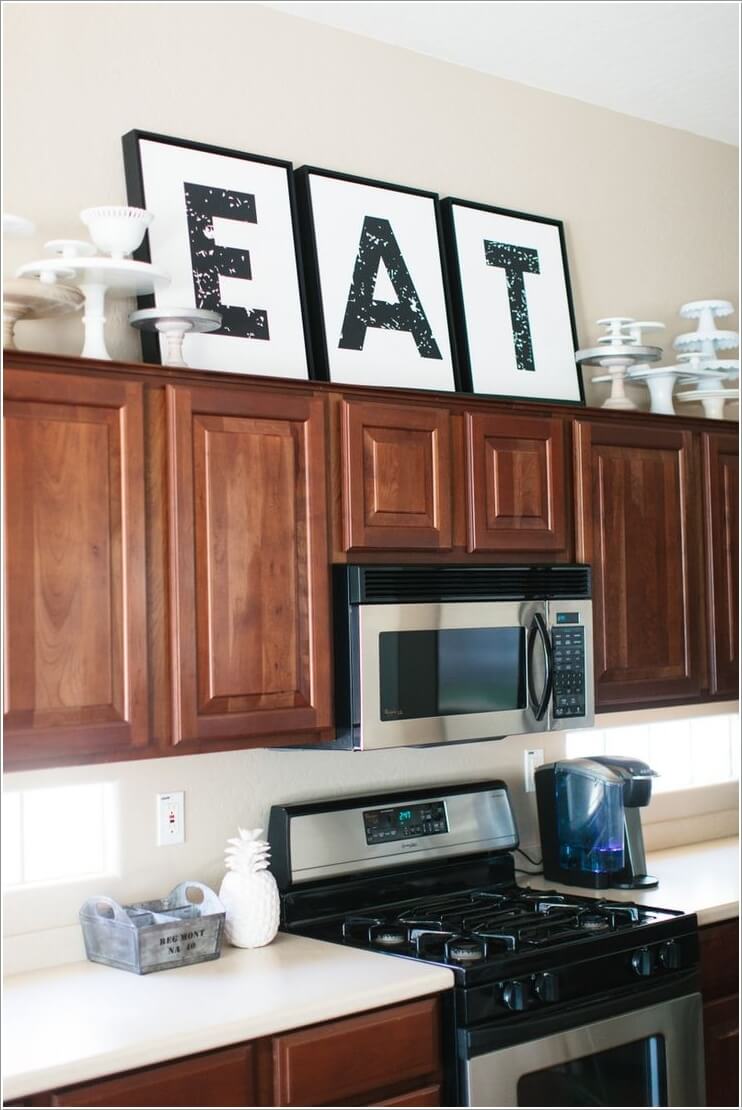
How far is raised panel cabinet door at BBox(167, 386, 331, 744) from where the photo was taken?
2490 millimetres

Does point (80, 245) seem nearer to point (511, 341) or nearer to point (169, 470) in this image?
point (169, 470)

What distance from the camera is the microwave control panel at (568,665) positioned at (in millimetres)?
3105

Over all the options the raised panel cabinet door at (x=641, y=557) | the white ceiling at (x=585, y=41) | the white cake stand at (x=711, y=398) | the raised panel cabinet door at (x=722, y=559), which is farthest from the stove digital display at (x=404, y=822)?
the white ceiling at (x=585, y=41)

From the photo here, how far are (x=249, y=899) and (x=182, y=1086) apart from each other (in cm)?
57

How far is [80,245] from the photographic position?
251 cm

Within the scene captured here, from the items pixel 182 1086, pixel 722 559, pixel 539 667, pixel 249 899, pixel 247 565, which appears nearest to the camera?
pixel 182 1086

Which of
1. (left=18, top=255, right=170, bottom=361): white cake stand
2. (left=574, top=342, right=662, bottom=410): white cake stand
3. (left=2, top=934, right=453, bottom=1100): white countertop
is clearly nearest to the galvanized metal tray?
(left=2, top=934, right=453, bottom=1100): white countertop

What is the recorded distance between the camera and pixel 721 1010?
3.12 meters

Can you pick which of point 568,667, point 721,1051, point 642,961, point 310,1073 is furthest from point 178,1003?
point 721,1051

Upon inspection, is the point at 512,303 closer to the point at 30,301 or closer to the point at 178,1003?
the point at 30,301

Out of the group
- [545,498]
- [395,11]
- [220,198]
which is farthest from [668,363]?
[220,198]

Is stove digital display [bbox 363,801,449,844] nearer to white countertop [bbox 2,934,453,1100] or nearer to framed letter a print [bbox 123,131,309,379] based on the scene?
white countertop [bbox 2,934,453,1100]

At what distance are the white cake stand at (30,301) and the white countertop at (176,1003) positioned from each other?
3.99 feet

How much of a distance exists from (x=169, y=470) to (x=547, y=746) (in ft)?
5.22
